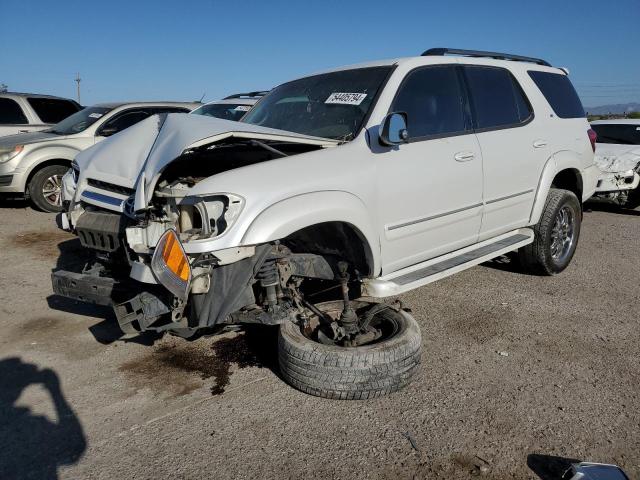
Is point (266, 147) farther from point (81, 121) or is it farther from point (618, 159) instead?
point (618, 159)

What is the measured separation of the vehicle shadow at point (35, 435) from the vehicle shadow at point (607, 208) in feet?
29.2

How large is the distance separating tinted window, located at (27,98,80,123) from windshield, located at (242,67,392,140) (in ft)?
24.7

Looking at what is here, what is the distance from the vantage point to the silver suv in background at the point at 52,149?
825 centimetres

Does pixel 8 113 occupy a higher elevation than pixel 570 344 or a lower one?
higher

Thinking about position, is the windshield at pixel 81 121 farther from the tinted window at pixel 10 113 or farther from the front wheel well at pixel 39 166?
the tinted window at pixel 10 113

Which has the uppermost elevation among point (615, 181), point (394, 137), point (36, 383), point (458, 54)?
point (458, 54)

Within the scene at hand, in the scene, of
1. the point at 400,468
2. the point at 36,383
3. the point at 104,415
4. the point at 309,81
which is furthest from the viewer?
the point at 309,81

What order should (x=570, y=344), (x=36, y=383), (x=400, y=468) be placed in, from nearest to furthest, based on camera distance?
(x=400, y=468) → (x=36, y=383) → (x=570, y=344)

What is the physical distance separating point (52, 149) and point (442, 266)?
703 centimetres

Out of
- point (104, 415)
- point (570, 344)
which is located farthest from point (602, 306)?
point (104, 415)

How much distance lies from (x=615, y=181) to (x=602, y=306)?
14.5 ft

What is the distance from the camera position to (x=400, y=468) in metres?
2.52

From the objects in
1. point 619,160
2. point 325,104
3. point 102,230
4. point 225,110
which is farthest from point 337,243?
point 619,160

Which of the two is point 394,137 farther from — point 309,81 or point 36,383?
point 36,383
